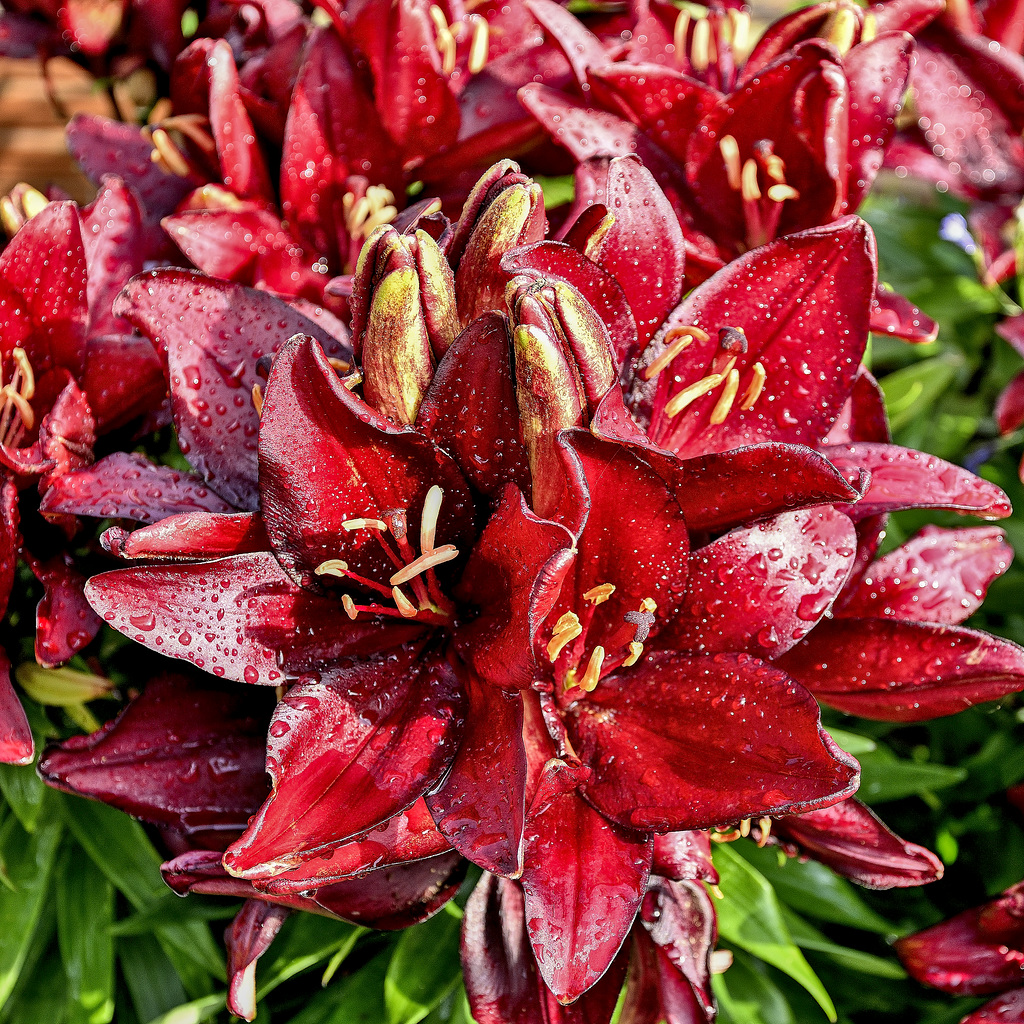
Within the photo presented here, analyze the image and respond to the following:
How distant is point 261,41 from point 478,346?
0.58 m

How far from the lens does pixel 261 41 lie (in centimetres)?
90

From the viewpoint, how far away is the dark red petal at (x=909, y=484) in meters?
0.57

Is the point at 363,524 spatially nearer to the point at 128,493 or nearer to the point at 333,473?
the point at 333,473

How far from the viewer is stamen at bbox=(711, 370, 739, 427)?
555 millimetres

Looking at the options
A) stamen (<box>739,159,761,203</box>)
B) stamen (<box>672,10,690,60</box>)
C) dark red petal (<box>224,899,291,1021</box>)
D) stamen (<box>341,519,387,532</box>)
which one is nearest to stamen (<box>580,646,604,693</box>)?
stamen (<box>341,519,387,532</box>)

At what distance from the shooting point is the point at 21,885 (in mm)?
753

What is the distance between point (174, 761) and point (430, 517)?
23cm

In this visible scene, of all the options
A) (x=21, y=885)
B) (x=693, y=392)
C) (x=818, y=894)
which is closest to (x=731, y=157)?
(x=693, y=392)

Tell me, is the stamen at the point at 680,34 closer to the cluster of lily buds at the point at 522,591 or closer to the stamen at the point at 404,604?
the cluster of lily buds at the point at 522,591

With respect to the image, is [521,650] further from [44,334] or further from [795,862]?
[795,862]

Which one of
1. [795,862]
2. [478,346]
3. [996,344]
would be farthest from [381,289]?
[996,344]

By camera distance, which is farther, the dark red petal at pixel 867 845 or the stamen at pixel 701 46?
the stamen at pixel 701 46

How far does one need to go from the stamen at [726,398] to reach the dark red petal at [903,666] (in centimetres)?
15

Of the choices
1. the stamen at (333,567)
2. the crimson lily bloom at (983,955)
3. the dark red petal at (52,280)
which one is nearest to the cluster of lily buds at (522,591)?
the stamen at (333,567)
